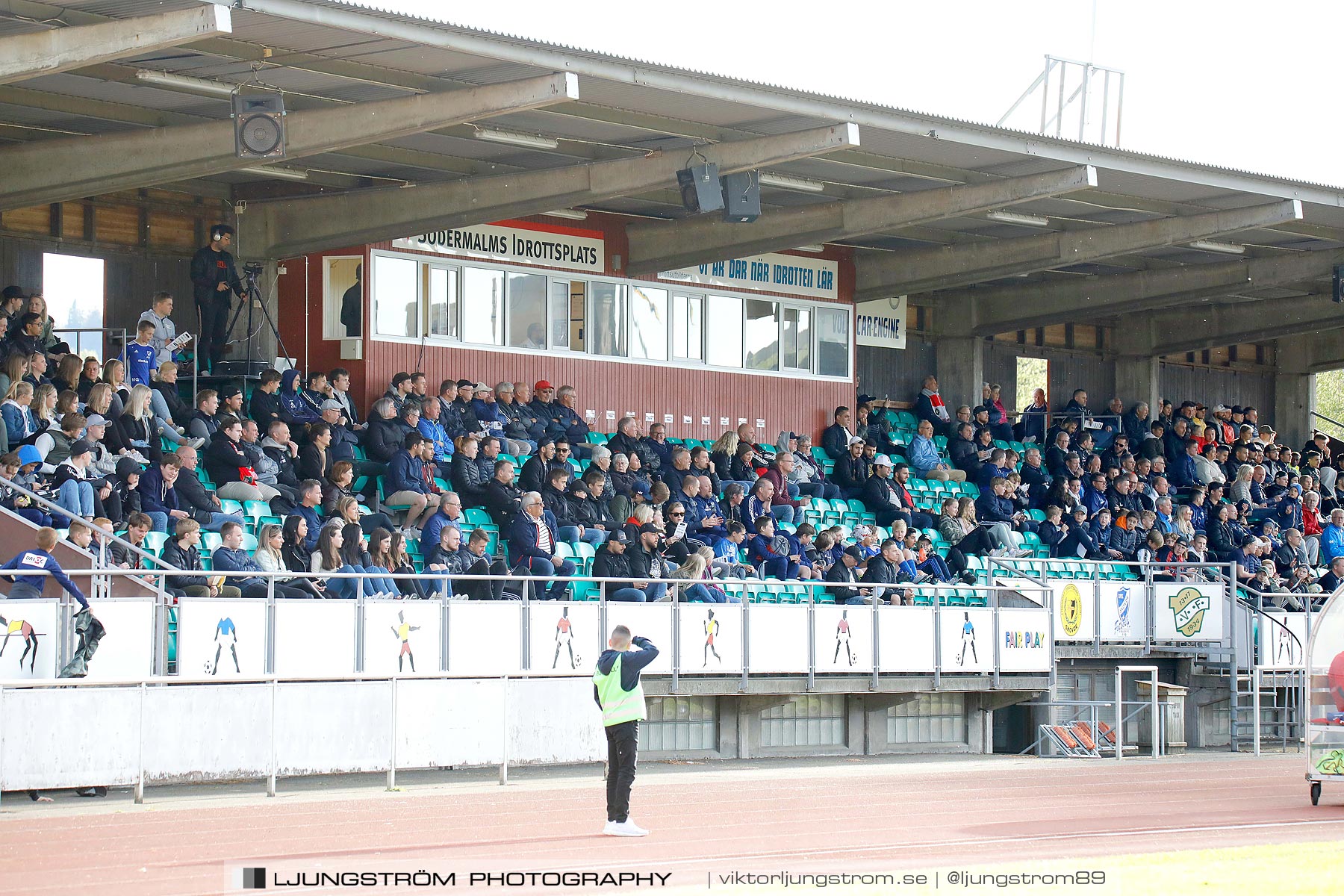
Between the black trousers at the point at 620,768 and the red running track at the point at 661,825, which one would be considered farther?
the black trousers at the point at 620,768

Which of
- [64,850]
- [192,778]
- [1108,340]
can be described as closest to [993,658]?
[192,778]

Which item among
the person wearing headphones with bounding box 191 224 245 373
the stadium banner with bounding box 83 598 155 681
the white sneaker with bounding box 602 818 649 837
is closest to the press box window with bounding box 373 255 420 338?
the person wearing headphones with bounding box 191 224 245 373

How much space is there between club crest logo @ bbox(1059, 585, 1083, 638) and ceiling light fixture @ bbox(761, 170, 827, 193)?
20.2 feet

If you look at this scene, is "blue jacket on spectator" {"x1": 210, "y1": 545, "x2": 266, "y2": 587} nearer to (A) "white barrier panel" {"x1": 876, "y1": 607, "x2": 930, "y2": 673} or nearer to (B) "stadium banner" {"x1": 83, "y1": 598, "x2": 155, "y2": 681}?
(B) "stadium banner" {"x1": 83, "y1": 598, "x2": 155, "y2": 681}

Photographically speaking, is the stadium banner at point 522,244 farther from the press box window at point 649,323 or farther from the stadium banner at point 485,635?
the stadium banner at point 485,635

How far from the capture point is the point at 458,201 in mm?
23484

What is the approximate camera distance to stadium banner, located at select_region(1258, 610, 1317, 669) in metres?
26.4

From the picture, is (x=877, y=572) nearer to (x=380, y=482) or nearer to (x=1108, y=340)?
(x=380, y=482)

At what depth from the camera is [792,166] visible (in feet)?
80.3

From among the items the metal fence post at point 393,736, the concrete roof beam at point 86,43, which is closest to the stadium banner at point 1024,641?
the metal fence post at point 393,736

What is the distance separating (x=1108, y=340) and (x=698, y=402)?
42.5ft

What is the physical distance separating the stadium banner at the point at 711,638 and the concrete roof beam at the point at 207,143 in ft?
18.2

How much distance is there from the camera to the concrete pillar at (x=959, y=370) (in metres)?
34.5

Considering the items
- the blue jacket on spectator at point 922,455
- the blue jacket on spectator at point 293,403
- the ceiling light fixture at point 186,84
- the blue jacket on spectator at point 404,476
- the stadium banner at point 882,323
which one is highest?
the ceiling light fixture at point 186,84
